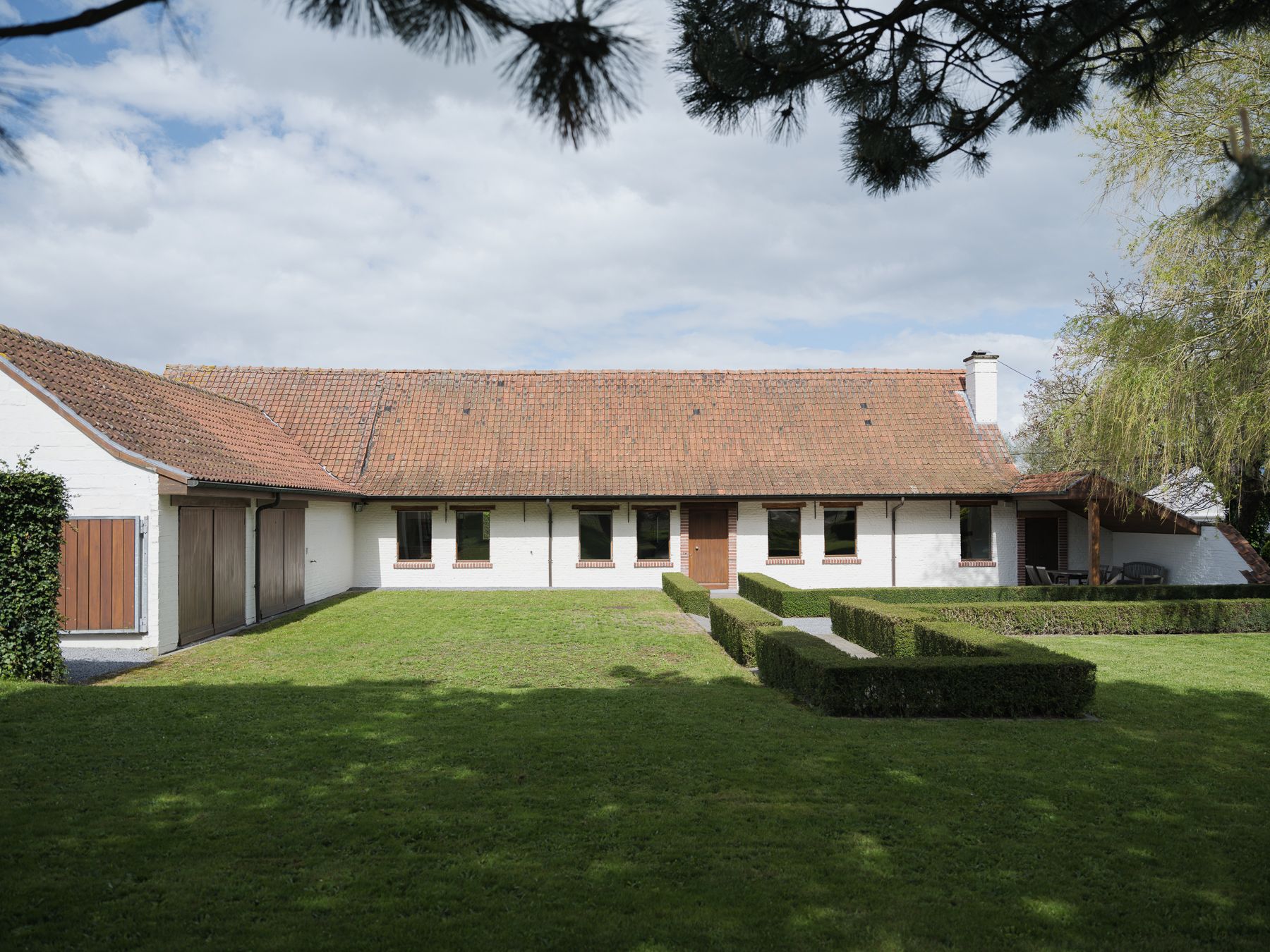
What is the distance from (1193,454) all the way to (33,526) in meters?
16.8

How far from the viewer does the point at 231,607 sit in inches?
563

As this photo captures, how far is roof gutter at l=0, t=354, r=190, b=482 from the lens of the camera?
470 inches

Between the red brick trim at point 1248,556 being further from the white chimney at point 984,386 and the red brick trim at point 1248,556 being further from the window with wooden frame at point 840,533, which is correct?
the window with wooden frame at point 840,533

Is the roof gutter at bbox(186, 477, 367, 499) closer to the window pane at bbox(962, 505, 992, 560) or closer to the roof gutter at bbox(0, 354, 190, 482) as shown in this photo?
the roof gutter at bbox(0, 354, 190, 482)

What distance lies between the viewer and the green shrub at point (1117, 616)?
1466 cm

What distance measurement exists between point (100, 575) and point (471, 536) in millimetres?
10556

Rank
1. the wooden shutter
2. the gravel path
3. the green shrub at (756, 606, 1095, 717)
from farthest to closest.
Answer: the wooden shutter → the gravel path → the green shrub at (756, 606, 1095, 717)

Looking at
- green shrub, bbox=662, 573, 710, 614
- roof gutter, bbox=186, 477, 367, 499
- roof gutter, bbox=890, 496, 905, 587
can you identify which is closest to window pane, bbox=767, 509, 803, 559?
roof gutter, bbox=890, 496, 905, 587

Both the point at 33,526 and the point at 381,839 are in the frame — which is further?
the point at 33,526

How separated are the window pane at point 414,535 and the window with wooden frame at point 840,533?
34.4ft

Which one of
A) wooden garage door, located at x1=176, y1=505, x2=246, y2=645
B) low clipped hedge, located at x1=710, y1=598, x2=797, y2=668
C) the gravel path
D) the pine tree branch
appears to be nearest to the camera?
the pine tree branch

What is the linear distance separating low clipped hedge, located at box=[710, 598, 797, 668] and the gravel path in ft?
26.9

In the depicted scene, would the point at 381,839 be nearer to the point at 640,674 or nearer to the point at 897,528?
the point at 640,674

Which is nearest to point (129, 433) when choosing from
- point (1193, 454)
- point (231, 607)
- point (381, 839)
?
point (231, 607)
